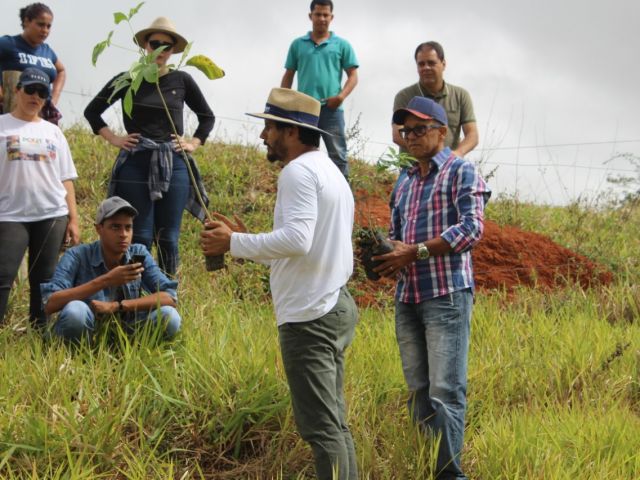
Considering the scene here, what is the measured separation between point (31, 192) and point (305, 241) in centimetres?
263

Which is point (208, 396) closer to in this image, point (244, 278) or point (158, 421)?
point (158, 421)

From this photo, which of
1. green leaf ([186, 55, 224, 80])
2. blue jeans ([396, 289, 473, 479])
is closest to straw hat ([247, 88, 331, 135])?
green leaf ([186, 55, 224, 80])

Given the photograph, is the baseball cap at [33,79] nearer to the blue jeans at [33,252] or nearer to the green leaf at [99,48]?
the blue jeans at [33,252]

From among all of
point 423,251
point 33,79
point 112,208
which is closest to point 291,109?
point 423,251

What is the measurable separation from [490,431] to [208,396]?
148 cm

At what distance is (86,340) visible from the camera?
4973mm

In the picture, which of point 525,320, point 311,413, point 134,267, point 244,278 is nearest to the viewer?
point 311,413

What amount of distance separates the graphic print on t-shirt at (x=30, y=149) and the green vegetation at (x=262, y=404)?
105 cm

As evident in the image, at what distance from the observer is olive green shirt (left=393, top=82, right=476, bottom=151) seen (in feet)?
20.7

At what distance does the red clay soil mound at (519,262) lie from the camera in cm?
805

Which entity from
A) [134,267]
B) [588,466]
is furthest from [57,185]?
[588,466]

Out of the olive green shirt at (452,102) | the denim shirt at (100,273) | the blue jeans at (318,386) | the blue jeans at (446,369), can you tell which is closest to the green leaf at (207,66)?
the blue jeans at (318,386)

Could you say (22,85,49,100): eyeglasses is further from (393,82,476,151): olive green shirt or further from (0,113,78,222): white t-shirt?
(393,82,476,151): olive green shirt

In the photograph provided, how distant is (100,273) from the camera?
526 centimetres
